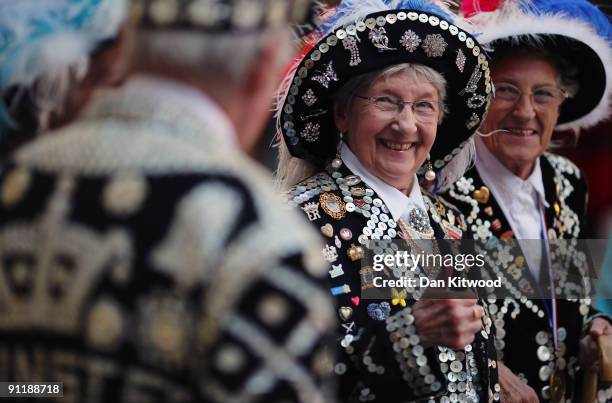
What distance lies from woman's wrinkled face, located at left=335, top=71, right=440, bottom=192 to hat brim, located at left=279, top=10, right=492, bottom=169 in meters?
0.07

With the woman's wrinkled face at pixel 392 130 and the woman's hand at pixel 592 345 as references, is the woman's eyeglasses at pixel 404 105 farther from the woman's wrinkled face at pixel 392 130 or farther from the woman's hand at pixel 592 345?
the woman's hand at pixel 592 345

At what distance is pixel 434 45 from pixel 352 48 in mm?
264

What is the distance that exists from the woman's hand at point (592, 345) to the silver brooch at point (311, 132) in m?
1.30

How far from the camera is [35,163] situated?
1.61m

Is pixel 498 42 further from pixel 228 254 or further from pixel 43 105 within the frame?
pixel 228 254

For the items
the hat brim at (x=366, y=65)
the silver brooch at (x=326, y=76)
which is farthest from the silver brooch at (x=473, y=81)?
the silver brooch at (x=326, y=76)

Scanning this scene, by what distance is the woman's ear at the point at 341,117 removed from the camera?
10.5 feet

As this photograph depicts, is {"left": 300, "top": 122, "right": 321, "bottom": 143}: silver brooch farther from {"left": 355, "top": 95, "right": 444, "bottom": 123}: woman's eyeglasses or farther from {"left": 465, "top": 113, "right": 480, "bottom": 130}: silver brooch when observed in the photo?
{"left": 465, "top": 113, "right": 480, "bottom": 130}: silver brooch

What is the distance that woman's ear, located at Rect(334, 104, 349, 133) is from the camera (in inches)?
127

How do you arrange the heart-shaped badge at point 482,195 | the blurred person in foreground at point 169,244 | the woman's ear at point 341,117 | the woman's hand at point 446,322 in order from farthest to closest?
the heart-shaped badge at point 482,195 < the woman's ear at point 341,117 < the woman's hand at point 446,322 < the blurred person in foreground at point 169,244

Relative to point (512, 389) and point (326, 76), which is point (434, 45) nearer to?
point (326, 76)

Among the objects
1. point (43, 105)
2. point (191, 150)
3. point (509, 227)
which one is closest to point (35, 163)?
point (191, 150)

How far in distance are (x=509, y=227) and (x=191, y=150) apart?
244 centimetres

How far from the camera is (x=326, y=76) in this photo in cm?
311
